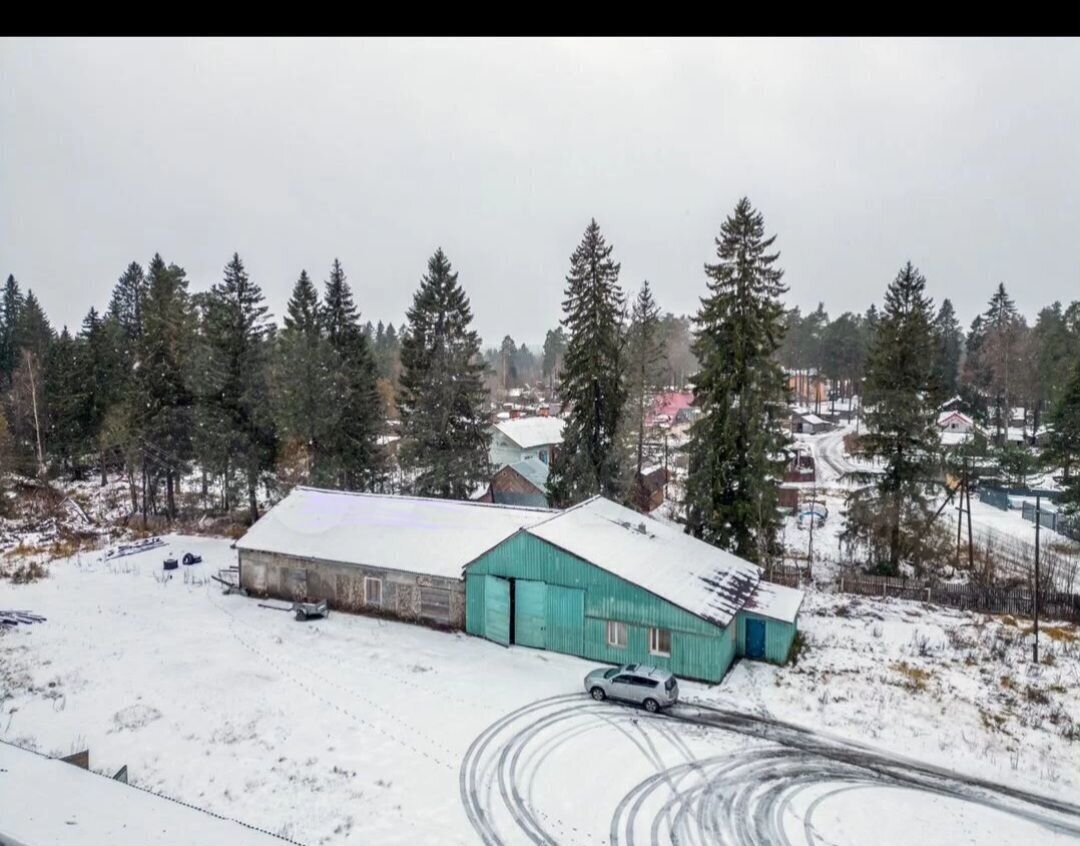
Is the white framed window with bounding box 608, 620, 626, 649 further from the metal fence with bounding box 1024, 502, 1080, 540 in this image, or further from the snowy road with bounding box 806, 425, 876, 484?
the snowy road with bounding box 806, 425, 876, 484

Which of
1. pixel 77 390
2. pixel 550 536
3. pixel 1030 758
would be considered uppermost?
pixel 77 390

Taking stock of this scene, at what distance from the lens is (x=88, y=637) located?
23500mm

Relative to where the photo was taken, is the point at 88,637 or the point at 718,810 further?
the point at 88,637

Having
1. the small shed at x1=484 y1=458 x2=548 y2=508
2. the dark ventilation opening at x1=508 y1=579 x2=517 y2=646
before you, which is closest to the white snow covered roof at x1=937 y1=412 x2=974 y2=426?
the small shed at x1=484 y1=458 x2=548 y2=508

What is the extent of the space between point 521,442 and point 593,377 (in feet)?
67.7

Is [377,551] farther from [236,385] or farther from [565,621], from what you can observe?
[236,385]

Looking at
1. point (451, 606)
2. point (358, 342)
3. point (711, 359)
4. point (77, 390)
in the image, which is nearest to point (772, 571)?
point (711, 359)

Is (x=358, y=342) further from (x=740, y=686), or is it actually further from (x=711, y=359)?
(x=740, y=686)

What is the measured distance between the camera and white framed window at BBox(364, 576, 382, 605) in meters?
26.5

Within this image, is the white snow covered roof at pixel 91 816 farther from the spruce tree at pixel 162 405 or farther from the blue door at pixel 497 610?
the spruce tree at pixel 162 405

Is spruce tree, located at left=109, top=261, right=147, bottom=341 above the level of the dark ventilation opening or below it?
above

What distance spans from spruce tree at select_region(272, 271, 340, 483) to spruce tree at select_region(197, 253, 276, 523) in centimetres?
118

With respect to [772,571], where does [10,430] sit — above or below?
above
